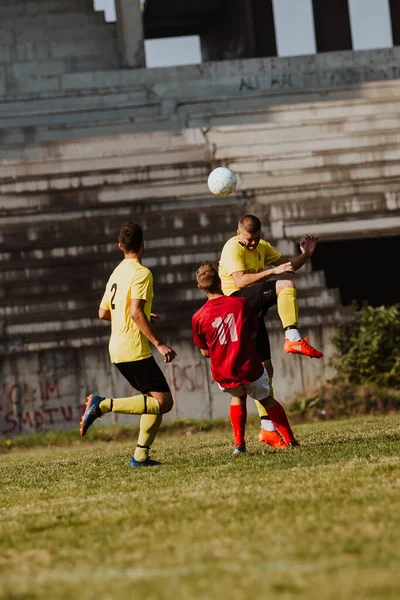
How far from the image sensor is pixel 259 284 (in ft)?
32.1

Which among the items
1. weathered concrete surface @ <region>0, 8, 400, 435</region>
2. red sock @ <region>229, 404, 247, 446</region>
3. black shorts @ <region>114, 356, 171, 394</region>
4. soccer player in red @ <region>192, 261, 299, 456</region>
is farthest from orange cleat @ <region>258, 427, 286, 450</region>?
weathered concrete surface @ <region>0, 8, 400, 435</region>

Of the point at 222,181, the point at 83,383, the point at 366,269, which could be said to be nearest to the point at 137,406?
the point at 222,181

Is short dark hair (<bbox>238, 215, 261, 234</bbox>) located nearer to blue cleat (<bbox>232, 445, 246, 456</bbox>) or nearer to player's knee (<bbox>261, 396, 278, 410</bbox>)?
player's knee (<bbox>261, 396, 278, 410</bbox>)

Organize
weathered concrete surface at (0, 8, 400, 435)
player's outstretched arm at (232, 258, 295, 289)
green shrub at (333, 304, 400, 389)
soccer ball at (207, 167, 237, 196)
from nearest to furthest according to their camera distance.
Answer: player's outstretched arm at (232, 258, 295, 289), soccer ball at (207, 167, 237, 196), green shrub at (333, 304, 400, 389), weathered concrete surface at (0, 8, 400, 435)

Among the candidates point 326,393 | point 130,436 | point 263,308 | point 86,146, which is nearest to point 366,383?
point 326,393

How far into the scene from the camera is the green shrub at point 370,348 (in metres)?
19.0

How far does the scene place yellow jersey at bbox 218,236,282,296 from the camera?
975 cm

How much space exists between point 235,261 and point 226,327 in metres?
1.01

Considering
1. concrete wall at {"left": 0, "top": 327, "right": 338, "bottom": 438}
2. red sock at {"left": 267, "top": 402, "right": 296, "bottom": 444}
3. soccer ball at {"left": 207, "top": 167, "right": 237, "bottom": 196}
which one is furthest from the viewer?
concrete wall at {"left": 0, "top": 327, "right": 338, "bottom": 438}

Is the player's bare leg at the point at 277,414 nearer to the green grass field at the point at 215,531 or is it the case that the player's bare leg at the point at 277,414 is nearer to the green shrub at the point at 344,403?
the green grass field at the point at 215,531

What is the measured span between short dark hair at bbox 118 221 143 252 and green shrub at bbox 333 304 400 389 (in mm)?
10470

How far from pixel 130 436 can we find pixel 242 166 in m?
6.06

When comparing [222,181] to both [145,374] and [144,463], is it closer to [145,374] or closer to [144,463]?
[145,374]

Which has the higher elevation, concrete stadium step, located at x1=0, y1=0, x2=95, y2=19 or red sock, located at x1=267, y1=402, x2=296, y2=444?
concrete stadium step, located at x1=0, y1=0, x2=95, y2=19
